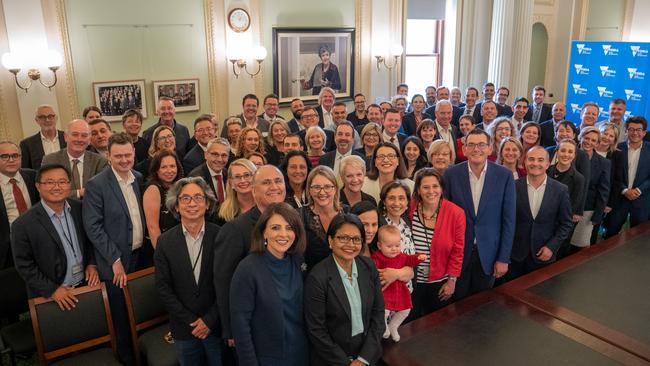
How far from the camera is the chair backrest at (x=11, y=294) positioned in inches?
137

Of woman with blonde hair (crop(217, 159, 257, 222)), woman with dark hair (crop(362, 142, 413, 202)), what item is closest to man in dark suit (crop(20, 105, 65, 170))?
woman with blonde hair (crop(217, 159, 257, 222))

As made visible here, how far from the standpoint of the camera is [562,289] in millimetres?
3109

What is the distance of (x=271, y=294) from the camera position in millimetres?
2344

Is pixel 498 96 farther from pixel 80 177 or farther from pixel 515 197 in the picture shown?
pixel 80 177

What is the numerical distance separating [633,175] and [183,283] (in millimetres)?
4747

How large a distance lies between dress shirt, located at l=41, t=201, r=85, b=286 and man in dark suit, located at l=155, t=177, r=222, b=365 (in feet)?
2.85

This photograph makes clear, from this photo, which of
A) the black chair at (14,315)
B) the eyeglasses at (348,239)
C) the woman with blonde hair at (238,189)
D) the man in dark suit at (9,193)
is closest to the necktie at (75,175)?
the man in dark suit at (9,193)

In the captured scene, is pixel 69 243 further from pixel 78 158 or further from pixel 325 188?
pixel 325 188

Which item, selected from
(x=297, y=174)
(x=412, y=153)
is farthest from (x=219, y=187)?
(x=412, y=153)

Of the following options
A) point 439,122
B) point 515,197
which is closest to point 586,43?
point 439,122

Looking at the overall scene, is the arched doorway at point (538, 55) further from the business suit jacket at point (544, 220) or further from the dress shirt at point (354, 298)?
the dress shirt at point (354, 298)

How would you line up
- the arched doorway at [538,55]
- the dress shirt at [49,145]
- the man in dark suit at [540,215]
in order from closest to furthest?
the man in dark suit at [540,215]
the dress shirt at [49,145]
the arched doorway at [538,55]

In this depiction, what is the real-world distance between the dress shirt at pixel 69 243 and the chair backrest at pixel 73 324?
290 millimetres

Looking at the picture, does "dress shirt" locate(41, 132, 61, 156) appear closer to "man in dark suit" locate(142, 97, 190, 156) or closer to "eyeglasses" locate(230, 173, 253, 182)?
"man in dark suit" locate(142, 97, 190, 156)
